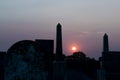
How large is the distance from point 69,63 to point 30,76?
43.9ft

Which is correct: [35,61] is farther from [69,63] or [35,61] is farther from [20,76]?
[69,63]

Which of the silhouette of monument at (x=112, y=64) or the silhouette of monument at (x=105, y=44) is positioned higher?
the silhouette of monument at (x=105, y=44)

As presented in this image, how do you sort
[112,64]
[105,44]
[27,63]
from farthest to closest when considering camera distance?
[105,44], [112,64], [27,63]

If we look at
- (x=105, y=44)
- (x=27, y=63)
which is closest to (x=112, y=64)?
(x=105, y=44)

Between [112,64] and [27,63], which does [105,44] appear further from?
[27,63]

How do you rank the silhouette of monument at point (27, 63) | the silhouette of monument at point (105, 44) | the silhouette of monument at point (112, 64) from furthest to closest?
1. the silhouette of monument at point (105, 44)
2. the silhouette of monument at point (112, 64)
3. the silhouette of monument at point (27, 63)

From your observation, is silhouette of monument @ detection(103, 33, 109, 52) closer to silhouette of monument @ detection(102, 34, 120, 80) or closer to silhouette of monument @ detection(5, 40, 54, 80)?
silhouette of monument @ detection(102, 34, 120, 80)

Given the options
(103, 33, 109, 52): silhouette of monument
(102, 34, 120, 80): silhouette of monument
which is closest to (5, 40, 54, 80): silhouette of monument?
(102, 34, 120, 80): silhouette of monument

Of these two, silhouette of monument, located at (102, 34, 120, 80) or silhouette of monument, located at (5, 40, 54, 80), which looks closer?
silhouette of monument, located at (5, 40, 54, 80)

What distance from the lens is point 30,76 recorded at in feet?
19.4

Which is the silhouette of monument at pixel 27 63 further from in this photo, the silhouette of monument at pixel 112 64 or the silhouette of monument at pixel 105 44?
the silhouette of monument at pixel 105 44

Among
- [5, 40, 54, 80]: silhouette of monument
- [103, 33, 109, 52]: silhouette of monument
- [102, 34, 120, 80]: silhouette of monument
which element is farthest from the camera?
[103, 33, 109, 52]: silhouette of monument

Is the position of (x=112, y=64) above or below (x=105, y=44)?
below

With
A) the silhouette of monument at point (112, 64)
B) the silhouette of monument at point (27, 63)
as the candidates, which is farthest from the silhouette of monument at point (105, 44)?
the silhouette of monument at point (27, 63)
